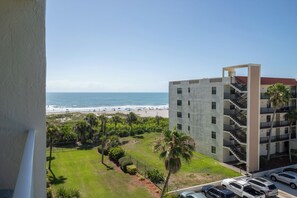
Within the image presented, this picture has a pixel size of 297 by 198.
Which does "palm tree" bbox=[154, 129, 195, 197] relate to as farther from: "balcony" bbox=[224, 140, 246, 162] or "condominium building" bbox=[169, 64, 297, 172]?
"balcony" bbox=[224, 140, 246, 162]

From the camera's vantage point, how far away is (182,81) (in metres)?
37.2

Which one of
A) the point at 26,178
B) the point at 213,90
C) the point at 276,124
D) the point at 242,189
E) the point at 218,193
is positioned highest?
the point at 213,90

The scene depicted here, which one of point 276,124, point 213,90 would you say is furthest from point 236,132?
point 276,124

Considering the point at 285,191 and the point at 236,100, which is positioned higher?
the point at 236,100

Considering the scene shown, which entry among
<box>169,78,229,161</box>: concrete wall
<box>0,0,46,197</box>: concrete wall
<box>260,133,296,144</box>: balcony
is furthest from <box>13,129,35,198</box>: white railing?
<box>260,133,296,144</box>: balcony

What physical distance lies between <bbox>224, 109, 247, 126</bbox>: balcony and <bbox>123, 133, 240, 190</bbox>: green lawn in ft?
19.1

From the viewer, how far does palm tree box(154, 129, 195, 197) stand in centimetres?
1670

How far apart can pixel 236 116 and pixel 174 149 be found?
15898mm

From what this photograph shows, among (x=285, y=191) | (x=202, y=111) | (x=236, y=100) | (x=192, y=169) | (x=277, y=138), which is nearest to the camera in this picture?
(x=285, y=191)

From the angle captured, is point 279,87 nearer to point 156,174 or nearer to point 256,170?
point 256,170

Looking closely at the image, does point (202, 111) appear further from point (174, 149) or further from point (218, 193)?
point (174, 149)

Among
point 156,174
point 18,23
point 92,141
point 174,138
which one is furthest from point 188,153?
point 92,141

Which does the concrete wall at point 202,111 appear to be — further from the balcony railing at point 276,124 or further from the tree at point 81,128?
the tree at point 81,128

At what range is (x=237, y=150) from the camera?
29.1 meters
